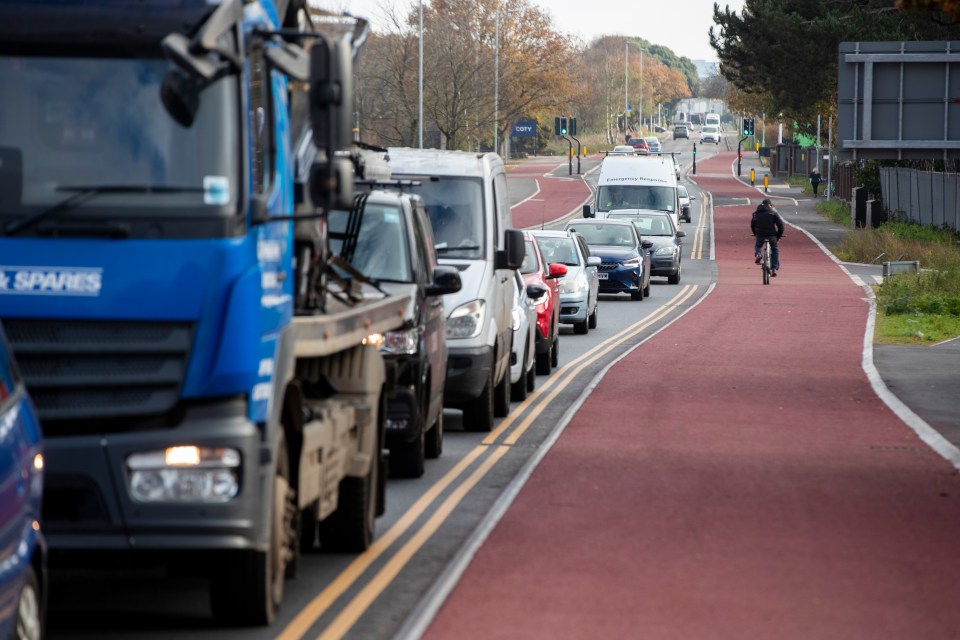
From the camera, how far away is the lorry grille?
6973 mm

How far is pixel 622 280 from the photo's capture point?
35.0 meters

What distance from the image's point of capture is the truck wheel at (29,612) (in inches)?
226

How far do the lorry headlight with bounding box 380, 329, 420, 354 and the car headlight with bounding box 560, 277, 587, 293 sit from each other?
14917 millimetres

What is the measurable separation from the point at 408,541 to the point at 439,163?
6.19m

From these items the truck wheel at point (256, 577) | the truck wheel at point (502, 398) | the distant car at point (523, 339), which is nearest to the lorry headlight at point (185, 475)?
the truck wheel at point (256, 577)

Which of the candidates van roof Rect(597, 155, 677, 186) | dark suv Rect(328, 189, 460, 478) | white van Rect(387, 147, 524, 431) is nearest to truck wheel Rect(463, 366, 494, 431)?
white van Rect(387, 147, 524, 431)

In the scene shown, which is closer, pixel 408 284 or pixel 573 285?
pixel 408 284

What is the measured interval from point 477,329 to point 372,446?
5064 mm

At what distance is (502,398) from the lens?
53.5ft

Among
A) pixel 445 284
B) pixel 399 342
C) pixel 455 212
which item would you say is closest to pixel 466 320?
pixel 455 212

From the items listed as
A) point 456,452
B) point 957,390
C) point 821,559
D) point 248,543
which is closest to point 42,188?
point 248,543

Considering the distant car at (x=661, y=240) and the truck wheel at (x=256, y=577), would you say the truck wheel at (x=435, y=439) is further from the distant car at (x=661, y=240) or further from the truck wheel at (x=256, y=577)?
the distant car at (x=661, y=240)

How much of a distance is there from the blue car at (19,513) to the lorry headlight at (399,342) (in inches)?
229

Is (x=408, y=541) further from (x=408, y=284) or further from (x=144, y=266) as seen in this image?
(x=144, y=266)
